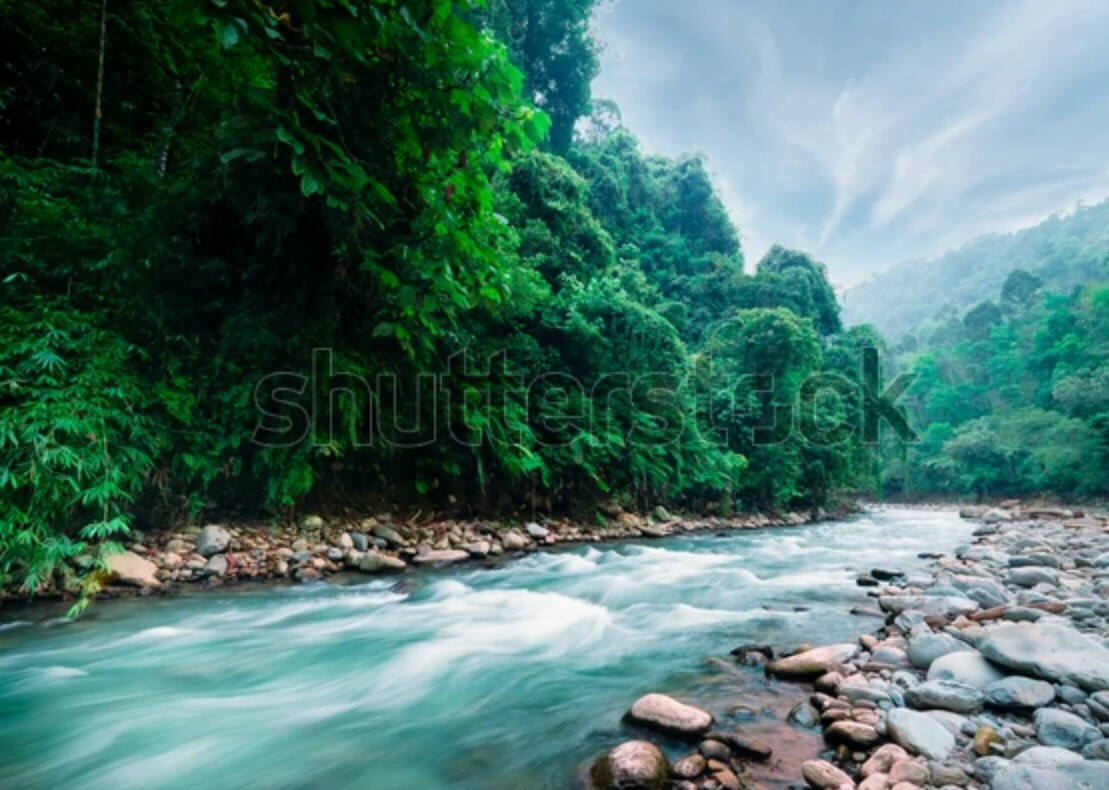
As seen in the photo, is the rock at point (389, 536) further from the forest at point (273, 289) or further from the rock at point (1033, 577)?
the rock at point (1033, 577)

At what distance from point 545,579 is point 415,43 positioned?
5.40 metres

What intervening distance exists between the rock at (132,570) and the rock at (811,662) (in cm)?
510

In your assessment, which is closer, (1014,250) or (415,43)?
(415,43)

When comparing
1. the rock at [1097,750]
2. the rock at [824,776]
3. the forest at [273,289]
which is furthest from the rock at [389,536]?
the rock at [1097,750]

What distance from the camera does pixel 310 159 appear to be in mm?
3906

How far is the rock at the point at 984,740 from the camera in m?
1.80

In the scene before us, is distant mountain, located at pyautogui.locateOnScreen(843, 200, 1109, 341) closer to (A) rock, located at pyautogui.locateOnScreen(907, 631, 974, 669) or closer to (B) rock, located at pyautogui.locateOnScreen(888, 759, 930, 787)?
(A) rock, located at pyautogui.locateOnScreen(907, 631, 974, 669)

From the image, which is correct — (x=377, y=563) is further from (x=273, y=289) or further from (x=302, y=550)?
(x=273, y=289)

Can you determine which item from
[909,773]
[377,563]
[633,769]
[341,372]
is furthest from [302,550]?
[909,773]

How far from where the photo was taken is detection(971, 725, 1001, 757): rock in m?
1.80

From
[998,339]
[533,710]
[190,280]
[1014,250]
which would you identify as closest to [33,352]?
[190,280]

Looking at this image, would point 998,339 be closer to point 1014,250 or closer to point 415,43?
point 415,43

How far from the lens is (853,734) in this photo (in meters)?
1.94

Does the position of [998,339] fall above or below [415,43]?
above
